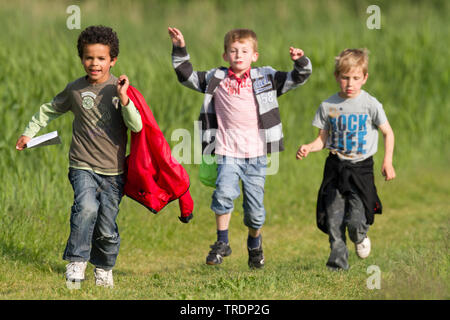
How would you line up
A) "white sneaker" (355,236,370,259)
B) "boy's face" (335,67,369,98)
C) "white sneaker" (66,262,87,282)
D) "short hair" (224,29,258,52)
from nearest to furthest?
"white sneaker" (66,262,87,282) < "short hair" (224,29,258,52) < "boy's face" (335,67,369,98) < "white sneaker" (355,236,370,259)

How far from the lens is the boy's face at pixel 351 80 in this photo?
22.7ft

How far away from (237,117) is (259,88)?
316mm

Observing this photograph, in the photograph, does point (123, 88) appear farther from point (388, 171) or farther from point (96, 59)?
point (388, 171)

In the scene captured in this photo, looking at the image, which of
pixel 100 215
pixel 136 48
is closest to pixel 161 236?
pixel 100 215

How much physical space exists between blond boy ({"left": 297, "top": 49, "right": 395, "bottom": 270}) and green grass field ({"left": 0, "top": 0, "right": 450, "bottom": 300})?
16.5 inches

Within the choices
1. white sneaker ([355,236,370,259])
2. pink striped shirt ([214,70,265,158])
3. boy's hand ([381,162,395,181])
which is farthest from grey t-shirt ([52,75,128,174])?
white sneaker ([355,236,370,259])

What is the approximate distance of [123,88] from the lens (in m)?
5.85

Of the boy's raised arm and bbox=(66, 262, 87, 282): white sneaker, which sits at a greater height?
the boy's raised arm

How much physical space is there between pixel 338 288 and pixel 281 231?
3.55 m

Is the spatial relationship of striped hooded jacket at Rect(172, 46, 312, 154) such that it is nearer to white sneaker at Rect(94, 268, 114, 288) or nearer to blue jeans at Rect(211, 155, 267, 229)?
blue jeans at Rect(211, 155, 267, 229)

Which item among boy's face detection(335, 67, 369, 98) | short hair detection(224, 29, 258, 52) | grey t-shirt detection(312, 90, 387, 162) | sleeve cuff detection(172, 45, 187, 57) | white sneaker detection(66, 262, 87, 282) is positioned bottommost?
white sneaker detection(66, 262, 87, 282)

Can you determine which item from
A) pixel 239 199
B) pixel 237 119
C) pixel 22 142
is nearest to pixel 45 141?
pixel 22 142

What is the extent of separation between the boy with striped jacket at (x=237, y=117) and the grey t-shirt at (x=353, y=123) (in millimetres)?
374

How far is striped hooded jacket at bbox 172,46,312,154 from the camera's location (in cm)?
696
